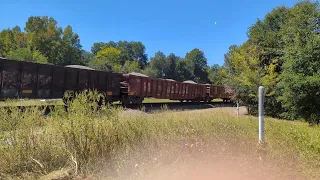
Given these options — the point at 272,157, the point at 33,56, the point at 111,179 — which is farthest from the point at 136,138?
the point at 33,56

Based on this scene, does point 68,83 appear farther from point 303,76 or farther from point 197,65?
point 197,65

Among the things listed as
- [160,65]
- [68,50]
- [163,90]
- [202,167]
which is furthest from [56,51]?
[202,167]

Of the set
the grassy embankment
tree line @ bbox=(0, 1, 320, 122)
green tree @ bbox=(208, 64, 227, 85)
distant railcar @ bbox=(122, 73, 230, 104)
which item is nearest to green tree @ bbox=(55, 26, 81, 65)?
tree line @ bbox=(0, 1, 320, 122)

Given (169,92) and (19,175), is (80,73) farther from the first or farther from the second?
(19,175)

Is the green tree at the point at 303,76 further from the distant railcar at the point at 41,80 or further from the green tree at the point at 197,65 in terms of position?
the green tree at the point at 197,65

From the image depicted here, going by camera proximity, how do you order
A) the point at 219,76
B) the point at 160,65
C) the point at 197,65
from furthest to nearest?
the point at 197,65 < the point at 160,65 < the point at 219,76

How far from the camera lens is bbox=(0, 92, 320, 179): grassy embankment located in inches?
154

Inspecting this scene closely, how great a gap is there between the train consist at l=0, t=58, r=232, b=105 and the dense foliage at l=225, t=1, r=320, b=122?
7639 millimetres

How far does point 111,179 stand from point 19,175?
1269mm

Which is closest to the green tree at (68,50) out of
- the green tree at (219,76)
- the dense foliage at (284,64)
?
the green tree at (219,76)

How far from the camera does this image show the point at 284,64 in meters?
16.0

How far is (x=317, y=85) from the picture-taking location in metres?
14.0

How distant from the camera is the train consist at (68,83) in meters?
14.5

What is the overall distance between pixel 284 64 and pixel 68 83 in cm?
1273
